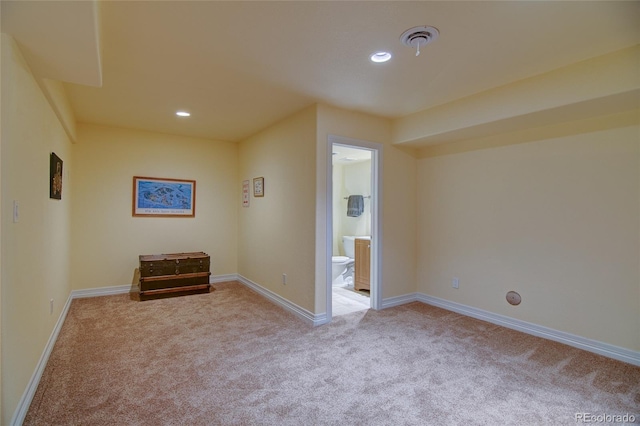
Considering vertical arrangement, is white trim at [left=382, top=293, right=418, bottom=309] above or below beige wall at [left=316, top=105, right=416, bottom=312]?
below

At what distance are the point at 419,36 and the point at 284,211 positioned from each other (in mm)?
2464

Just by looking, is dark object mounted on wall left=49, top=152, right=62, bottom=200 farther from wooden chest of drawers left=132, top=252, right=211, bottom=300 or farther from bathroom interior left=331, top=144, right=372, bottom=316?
bathroom interior left=331, top=144, right=372, bottom=316

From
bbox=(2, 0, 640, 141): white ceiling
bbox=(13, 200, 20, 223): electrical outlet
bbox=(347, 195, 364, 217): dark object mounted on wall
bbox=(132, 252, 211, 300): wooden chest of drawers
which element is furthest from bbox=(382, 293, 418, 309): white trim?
bbox=(13, 200, 20, 223): electrical outlet

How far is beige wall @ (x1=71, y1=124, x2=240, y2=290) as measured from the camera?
428 centimetres

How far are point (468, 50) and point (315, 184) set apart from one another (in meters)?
1.78

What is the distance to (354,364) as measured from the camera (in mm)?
2461

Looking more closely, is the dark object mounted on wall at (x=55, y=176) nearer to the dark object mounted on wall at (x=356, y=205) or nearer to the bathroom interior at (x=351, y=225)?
the bathroom interior at (x=351, y=225)

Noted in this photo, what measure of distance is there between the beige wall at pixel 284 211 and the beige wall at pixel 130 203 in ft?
1.66

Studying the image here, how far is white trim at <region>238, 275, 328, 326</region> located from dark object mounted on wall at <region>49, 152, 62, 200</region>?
101 inches

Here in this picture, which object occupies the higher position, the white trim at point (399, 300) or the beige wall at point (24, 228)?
the beige wall at point (24, 228)

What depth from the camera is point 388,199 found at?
394 cm

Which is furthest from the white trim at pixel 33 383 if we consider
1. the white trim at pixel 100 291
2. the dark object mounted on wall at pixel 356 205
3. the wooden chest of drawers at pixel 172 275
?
the dark object mounted on wall at pixel 356 205

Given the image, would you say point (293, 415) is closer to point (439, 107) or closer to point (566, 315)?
point (566, 315)

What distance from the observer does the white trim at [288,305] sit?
3320mm
